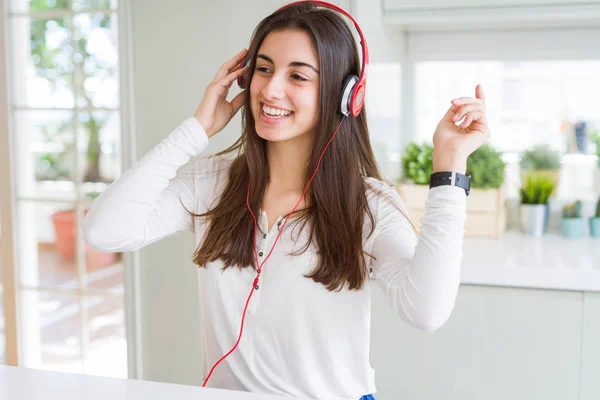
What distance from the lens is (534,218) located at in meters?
2.40

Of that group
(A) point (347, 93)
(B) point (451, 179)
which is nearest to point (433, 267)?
(B) point (451, 179)

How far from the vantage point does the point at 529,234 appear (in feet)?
7.90

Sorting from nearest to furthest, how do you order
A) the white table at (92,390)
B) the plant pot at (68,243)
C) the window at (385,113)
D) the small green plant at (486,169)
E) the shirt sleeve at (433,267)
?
1. the white table at (92,390)
2. the shirt sleeve at (433,267)
3. the window at (385,113)
4. the small green plant at (486,169)
5. the plant pot at (68,243)

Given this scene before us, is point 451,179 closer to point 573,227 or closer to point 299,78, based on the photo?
point 299,78

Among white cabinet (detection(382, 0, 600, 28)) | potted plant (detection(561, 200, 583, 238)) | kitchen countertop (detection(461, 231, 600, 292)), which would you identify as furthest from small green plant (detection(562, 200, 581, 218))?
white cabinet (detection(382, 0, 600, 28))

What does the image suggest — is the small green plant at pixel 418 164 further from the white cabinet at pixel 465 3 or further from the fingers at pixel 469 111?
the fingers at pixel 469 111

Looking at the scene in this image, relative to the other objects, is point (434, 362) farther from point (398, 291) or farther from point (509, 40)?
point (509, 40)

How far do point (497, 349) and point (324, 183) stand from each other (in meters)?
0.84

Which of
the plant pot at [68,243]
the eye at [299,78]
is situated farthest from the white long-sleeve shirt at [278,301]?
the plant pot at [68,243]

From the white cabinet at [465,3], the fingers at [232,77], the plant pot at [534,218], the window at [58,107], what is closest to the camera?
the fingers at [232,77]

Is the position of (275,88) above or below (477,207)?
above

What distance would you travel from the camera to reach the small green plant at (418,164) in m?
2.29

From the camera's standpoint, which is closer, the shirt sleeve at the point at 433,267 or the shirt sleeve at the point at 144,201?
the shirt sleeve at the point at 433,267

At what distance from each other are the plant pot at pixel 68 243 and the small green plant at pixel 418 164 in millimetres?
3048
